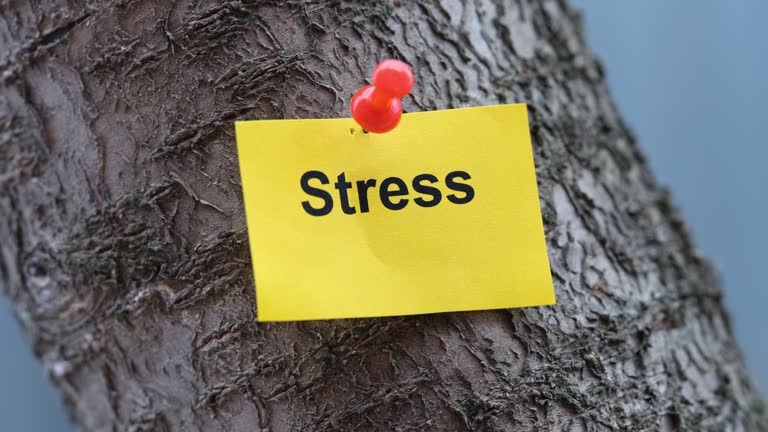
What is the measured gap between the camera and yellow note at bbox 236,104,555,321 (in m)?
0.47

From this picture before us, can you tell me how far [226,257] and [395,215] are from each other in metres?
0.14

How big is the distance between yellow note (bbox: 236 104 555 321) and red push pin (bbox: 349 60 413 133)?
0.02 meters

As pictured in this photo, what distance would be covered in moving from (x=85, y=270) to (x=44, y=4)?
228 mm

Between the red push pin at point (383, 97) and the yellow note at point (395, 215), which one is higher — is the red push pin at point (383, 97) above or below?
above

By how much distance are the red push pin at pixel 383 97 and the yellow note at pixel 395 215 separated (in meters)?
0.02

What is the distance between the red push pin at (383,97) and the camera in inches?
17.1

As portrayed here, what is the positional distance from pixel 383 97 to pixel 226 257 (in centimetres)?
18

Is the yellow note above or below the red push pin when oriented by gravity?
below

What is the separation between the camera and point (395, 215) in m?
0.49

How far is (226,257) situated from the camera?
0.49m

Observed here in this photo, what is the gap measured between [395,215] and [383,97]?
9 cm

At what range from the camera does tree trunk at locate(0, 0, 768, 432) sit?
1.60ft

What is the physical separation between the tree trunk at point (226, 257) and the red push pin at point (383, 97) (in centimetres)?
4

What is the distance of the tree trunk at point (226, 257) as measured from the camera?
0.49 m
